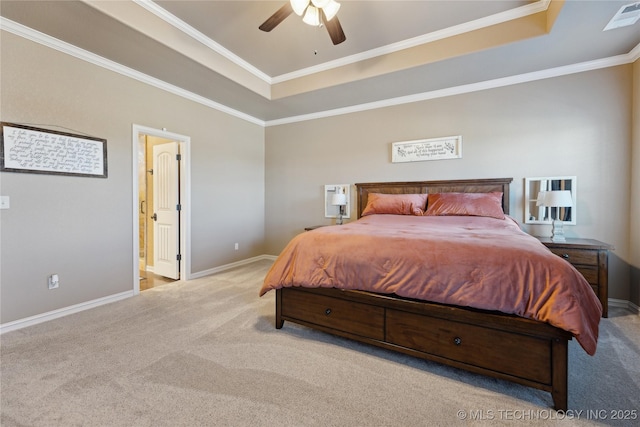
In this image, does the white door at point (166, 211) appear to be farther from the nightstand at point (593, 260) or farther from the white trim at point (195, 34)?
the nightstand at point (593, 260)

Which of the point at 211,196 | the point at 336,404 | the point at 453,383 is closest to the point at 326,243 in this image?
the point at 336,404

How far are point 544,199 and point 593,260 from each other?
0.75 meters

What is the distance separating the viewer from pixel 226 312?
2773mm

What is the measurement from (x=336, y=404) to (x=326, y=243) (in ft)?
3.53

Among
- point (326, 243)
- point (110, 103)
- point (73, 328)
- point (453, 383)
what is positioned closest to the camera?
point (453, 383)

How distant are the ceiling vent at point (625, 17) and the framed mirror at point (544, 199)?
1536mm

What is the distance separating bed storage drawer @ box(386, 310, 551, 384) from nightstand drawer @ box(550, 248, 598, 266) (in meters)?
1.89

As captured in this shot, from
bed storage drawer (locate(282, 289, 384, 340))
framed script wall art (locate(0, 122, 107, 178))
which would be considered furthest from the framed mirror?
framed script wall art (locate(0, 122, 107, 178))

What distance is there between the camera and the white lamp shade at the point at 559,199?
9.37 feet

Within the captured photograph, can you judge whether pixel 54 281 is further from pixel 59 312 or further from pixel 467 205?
pixel 467 205

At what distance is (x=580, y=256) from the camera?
8.98 ft

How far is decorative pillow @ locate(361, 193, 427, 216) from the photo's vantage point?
3666mm

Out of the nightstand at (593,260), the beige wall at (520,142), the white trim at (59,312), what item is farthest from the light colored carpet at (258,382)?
the beige wall at (520,142)

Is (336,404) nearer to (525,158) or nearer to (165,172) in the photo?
(525,158)
